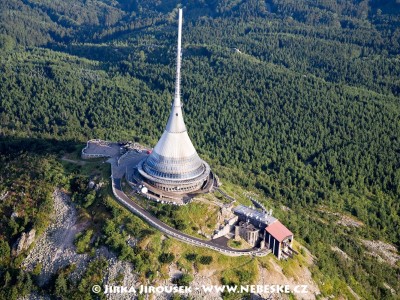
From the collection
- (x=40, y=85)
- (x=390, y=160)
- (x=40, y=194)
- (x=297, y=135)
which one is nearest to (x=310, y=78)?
(x=297, y=135)

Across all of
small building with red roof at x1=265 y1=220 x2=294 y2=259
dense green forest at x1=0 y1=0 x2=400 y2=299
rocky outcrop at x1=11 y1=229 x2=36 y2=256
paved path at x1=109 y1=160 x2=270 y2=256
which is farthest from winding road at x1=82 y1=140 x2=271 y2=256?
dense green forest at x1=0 y1=0 x2=400 y2=299

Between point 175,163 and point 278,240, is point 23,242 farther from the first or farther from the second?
point 278,240

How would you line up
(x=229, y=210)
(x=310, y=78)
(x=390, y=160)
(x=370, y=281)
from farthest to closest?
(x=310, y=78) < (x=390, y=160) < (x=370, y=281) < (x=229, y=210)

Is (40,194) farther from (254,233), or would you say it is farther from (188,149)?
(254,233)

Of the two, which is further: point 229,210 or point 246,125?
point 246,125

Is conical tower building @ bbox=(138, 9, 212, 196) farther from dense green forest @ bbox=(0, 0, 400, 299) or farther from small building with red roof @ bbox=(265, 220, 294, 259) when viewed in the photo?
dense green forest @ bbox=(0, 0, 400, 299)

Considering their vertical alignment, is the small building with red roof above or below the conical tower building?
below

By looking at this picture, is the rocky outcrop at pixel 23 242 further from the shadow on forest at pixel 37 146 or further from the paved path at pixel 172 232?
the shadow on forest at pixel 37 146
